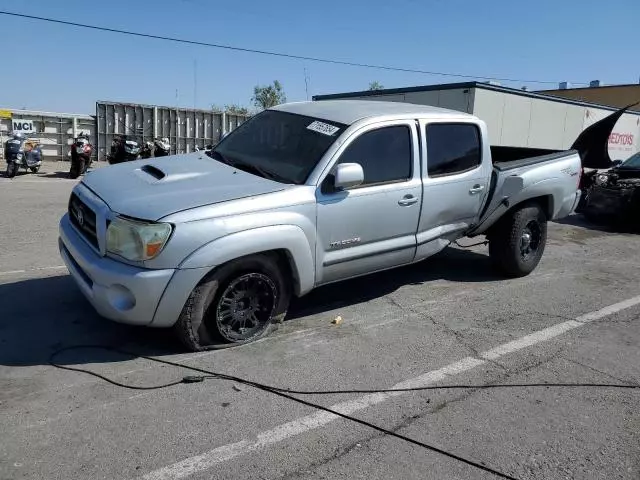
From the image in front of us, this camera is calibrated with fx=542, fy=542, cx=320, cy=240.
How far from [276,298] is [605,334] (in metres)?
2.95

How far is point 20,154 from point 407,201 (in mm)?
13145

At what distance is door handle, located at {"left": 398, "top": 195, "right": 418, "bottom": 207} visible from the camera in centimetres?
482

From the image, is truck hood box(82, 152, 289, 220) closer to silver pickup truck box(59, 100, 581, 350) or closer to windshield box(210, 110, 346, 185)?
silver pickup truck box(59, 100, 581, 350)

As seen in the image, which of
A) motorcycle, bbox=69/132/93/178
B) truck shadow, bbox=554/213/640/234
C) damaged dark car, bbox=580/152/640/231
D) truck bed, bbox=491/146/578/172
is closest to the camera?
truck bed, bbox=491/146/578/172

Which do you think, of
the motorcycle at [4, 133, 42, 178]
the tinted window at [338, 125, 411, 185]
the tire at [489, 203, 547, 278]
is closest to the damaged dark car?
the tire at [489, 203, 547, 278]

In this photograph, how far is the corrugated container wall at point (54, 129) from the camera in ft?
62.1

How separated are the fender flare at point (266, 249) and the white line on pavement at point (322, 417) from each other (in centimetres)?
116

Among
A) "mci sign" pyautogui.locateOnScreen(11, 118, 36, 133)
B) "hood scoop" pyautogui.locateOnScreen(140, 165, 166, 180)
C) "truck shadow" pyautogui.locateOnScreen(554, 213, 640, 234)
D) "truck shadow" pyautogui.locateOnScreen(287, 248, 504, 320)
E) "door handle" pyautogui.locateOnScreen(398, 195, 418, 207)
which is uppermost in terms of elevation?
"mci sign" pyautogui.locateOnScreen(11, 118, 36, 133)

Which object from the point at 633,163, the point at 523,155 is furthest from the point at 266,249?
the point at 633,163

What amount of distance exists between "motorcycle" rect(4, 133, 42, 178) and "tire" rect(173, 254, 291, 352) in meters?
12.8

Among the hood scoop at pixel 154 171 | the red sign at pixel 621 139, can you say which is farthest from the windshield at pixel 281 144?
the red sign at pixel 621 139

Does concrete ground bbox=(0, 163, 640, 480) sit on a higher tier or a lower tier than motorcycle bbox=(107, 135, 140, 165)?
lower

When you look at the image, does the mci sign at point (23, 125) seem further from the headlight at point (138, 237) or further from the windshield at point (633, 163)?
the windshield at point (633, 163)

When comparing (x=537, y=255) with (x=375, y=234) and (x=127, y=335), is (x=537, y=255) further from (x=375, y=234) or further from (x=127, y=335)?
(x=127, y=335)
